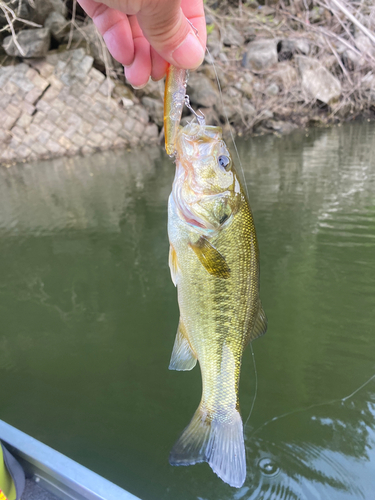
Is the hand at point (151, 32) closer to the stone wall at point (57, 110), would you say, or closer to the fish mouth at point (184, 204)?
the fish mouth at point (184, 204)

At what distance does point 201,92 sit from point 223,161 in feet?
41.9

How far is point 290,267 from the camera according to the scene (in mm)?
4375

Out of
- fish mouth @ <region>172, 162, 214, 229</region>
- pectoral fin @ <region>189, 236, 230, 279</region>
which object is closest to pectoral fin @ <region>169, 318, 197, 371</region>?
pectoral fin @ <region>189, 236, 230, 279</region>

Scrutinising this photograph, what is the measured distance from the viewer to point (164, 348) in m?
3.28

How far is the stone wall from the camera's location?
40.9ft

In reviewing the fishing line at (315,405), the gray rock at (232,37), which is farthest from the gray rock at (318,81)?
the fishing line at (315,405)

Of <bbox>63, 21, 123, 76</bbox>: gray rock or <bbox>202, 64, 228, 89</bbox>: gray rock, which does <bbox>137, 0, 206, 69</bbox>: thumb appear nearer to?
<bbox>63, 21, 123, 76</bbox>: gray rock

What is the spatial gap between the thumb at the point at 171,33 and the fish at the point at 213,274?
11.0 inches

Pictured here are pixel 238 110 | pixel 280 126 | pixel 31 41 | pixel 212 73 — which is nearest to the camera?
pixel 31 41

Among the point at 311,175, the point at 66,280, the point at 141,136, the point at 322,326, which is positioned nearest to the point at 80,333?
the point at 66,280

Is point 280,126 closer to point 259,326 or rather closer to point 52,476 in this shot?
point 259,326

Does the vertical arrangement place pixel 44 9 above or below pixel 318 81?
above

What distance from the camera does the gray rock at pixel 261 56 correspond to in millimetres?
14680

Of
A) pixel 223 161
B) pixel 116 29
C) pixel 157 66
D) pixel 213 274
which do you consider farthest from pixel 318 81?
pixel 213 274
